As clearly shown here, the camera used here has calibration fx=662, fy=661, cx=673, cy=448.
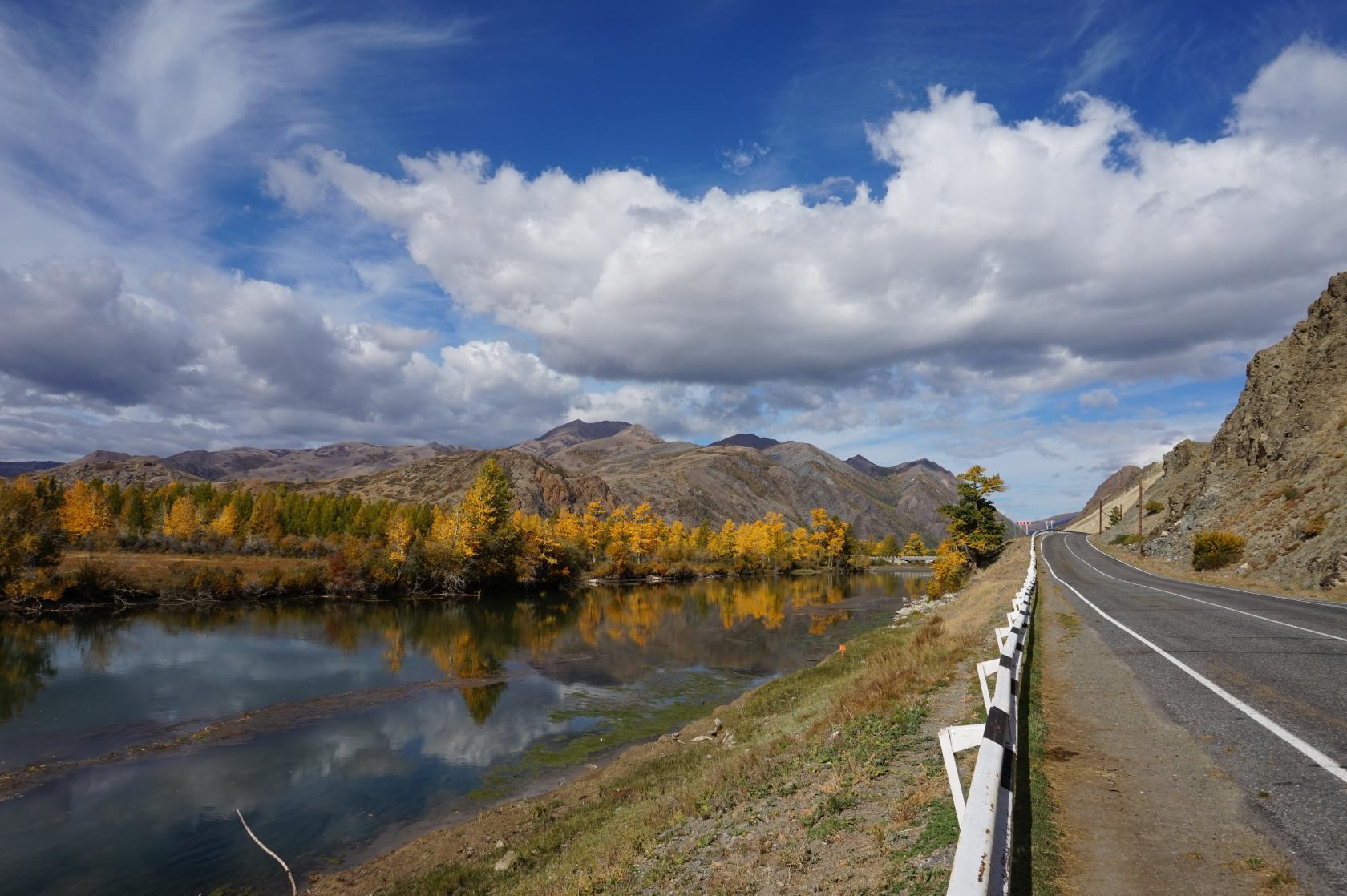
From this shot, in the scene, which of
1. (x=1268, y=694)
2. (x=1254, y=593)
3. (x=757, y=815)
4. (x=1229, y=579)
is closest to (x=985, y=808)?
(x=757, y=815)

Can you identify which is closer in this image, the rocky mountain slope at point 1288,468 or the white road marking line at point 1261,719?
the white road marking line at point 1261,719

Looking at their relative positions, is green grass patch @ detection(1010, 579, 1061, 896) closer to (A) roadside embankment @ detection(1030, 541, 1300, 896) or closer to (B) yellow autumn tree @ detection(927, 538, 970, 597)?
(A) roadside embankment @ detection(1030, 541, 1300, 896)

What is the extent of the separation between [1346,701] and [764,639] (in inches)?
1633

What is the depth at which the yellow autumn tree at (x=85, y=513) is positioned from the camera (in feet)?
308

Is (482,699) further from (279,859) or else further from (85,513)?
(85,513)

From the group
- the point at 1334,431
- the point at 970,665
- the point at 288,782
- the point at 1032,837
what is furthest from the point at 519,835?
the point at 1334,431

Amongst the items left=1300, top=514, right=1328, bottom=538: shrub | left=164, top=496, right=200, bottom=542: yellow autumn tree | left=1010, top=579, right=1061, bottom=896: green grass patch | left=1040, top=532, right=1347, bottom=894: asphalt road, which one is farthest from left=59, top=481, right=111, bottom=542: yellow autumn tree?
left=1300, top=514, right=1328, bottom=538: shrub

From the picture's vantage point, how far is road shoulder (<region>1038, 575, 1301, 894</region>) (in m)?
5.00

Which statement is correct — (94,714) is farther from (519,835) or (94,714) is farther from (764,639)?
(764,639)

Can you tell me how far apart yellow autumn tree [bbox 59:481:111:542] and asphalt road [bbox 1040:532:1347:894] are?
11366cm

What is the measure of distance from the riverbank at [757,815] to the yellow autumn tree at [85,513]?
332ft

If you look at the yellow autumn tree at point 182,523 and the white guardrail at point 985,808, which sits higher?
the white guardrail at point 985,808

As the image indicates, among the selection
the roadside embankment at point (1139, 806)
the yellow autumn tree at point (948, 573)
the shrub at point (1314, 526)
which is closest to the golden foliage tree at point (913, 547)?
the yellow autumn tree at point (948, 573)

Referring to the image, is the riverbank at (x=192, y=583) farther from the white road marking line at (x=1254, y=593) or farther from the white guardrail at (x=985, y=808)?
the white guardrail at (x=985, y=808)
